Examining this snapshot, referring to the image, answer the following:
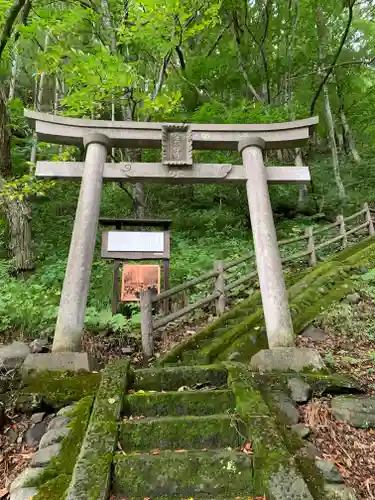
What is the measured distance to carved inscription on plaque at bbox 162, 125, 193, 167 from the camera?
18.5 ft

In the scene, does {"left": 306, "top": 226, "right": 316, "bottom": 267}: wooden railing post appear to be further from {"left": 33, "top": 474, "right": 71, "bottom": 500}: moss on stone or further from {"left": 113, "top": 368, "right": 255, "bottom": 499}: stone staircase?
{"left": 33, "top": 474, "right": 71, "bottom": 500}: moss on stone

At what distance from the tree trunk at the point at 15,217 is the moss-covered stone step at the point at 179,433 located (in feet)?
23.1

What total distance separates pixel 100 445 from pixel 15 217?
7635 mm

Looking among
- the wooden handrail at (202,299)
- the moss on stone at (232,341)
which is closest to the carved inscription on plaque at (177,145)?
the wooden handrail at (202,299)

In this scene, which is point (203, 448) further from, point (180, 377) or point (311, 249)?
point (311, 249)

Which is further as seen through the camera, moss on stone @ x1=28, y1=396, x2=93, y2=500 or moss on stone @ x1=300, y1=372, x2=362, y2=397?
moss on stone @ x1=300, y1=372, x2=362, y2=397

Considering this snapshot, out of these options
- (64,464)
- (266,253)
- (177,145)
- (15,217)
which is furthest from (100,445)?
(15,217)

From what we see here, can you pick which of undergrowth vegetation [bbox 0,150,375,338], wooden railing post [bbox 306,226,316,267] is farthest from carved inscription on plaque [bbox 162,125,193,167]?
wooden railing post [bbox 306,226,316,267]

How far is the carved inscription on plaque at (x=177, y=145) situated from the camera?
5.62 metres

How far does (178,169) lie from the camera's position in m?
5.69

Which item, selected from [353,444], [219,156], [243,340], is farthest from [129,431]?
[219,156]

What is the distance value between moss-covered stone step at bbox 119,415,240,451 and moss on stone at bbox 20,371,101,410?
93 cm

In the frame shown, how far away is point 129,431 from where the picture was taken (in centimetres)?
272

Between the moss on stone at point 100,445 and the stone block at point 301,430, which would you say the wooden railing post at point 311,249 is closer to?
the stone block at point 301,430
